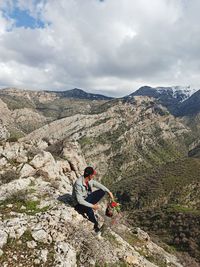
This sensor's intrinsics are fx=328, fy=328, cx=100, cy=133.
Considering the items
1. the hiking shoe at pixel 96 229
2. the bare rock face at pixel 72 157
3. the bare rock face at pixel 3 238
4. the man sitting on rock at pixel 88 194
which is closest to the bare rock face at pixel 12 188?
the bare rock face at pixel 3 238

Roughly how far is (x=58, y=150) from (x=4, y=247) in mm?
61360

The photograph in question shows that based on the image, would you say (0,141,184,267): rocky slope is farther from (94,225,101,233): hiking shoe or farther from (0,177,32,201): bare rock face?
(94,225,101,233): hiking shoe

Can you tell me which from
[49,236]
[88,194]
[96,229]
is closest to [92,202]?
[88,194]

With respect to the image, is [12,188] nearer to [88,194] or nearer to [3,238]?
[88,194]

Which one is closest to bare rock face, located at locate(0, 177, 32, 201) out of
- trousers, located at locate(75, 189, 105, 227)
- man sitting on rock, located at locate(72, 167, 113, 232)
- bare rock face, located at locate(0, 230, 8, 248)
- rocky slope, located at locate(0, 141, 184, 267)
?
rocky slope, located at locate(0, 141, 184, 267)

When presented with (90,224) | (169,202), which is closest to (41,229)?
(90,224)

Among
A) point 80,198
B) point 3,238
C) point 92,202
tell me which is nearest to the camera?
point 3,238

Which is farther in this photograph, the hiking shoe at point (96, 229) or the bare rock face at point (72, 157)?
the bare rock face at point (72, 157)

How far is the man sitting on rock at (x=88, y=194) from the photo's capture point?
18227 mm

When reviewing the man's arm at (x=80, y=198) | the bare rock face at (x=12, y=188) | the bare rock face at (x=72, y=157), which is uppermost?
the man's arm at (x=80, y=198)

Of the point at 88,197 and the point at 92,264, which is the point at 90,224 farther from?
the point at 92,264

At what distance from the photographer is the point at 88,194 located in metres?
19.2

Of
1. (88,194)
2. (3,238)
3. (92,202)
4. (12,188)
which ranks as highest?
(88,194)

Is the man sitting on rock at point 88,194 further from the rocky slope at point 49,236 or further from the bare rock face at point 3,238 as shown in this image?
the bare rock face at point 3,238
